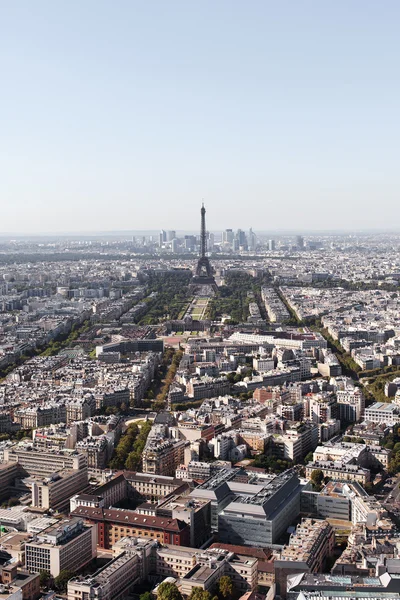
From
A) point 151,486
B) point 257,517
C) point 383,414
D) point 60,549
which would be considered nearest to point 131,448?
point 151,486

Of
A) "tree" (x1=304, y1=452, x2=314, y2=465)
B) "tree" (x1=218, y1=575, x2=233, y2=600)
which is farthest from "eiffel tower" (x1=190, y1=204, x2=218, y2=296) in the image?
"tree" (x1=218, y1=575, x2=233, y2=600)

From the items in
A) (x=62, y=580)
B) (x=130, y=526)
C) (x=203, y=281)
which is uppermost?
(x=203, y=281)

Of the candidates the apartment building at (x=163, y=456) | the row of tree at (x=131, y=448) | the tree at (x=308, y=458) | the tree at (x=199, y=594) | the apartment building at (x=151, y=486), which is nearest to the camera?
the tree at (x=199, y=594)

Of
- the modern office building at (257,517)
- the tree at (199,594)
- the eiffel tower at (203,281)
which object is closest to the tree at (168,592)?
the tree at (199,594)

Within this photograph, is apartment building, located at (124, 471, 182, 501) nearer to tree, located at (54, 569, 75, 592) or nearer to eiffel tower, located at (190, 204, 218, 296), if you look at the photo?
tree, located at (54, 569, 75, 592)

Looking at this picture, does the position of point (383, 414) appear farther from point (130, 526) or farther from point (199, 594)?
point (199, 594)

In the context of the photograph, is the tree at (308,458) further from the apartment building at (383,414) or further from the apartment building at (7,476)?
the apartment building at (7,476)
